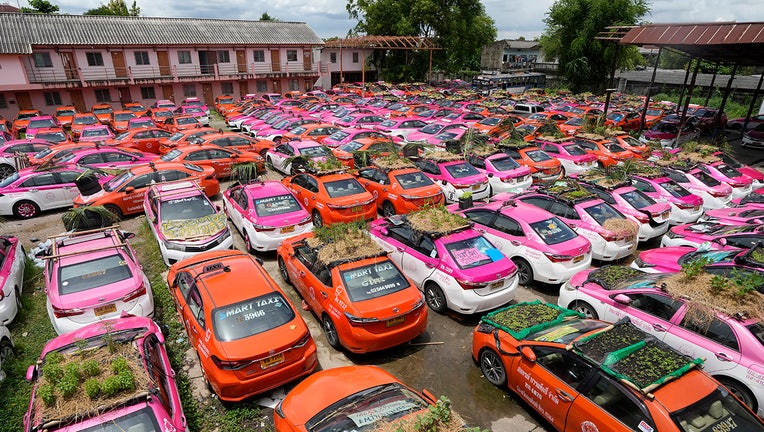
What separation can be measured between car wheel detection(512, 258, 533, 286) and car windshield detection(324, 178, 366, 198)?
15.4 ft

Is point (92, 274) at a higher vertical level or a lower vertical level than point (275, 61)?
lower

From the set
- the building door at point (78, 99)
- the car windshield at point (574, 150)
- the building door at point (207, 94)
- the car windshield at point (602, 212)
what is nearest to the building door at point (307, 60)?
the building door at point (207, 94)

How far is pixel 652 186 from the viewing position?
12.4 meters

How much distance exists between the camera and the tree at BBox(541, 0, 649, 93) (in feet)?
131

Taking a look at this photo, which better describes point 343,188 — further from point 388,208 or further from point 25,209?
point 25,209

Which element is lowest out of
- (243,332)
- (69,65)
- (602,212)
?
(243,332)

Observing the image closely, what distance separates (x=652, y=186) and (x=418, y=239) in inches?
331

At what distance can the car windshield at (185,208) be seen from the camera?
33.1 feet

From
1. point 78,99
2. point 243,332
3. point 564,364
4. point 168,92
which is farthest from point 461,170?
point 78,99

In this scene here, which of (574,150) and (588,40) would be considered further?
(588,40)

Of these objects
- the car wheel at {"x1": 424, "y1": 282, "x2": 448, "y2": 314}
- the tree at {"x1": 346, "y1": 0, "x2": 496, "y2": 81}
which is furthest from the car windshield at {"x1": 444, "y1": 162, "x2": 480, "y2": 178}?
the tree at {"x1": 346, "y1": 0, "x2": 496, "y2": 81}

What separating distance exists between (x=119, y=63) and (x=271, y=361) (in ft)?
121

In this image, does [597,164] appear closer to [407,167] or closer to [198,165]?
[407,167]

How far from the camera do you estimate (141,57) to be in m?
34.4
